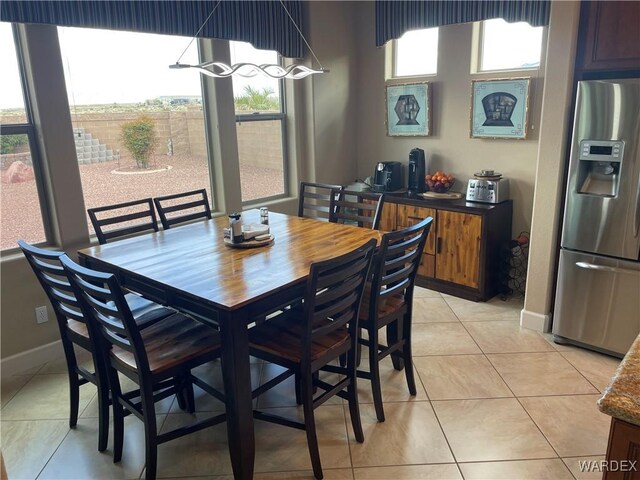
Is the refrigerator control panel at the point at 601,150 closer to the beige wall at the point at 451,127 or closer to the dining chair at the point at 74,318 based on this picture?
the beige wall at the point at 451,127

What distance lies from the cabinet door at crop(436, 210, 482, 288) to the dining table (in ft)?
3.93

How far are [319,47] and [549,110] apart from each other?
2.18 meters

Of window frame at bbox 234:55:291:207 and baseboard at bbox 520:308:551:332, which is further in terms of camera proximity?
window frame at bbox 234:55:291:207

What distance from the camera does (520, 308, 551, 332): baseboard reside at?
10.7 ft

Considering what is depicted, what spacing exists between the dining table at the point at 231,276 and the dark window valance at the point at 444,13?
2.06m

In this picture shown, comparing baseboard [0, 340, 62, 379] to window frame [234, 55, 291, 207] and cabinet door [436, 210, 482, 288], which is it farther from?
cabinet door [436, 210, 482, 288]

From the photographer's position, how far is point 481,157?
4070 mm

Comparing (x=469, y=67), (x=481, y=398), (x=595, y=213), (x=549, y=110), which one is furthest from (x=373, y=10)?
(x=481, y=398)

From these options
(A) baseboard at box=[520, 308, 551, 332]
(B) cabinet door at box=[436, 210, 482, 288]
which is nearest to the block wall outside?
(B) cabinet door at box=[436, 210, 482, 288]

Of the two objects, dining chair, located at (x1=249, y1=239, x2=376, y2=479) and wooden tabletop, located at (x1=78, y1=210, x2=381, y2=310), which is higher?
wooden tabletop, located at (x1=78, y1=210, x2=381, y2=310)

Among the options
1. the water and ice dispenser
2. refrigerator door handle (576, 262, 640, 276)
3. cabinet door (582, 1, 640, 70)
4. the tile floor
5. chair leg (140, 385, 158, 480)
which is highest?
cabinet door (582, 1, 640, 70)

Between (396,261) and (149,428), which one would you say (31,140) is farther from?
(396,261)

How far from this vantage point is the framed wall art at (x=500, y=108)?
3.71 m

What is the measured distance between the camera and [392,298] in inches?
102
